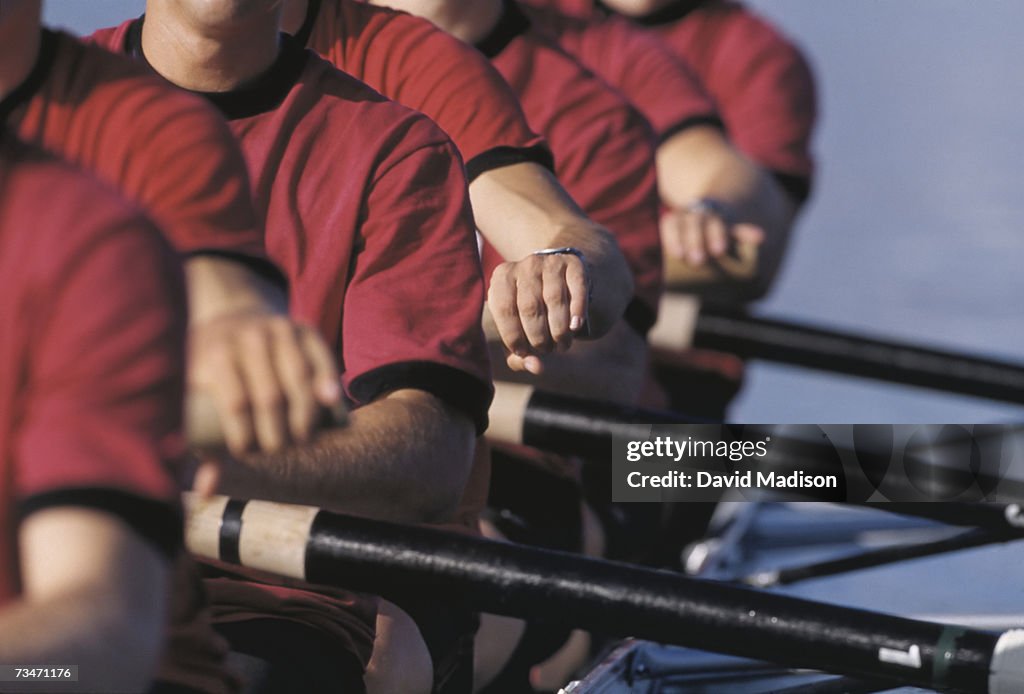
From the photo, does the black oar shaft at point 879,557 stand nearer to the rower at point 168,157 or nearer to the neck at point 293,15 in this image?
the neck at point 293,15

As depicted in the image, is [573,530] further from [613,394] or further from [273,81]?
[273,81]

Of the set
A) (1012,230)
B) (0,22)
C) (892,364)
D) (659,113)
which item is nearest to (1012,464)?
(892,364)

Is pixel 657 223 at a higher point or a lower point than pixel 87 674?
lower

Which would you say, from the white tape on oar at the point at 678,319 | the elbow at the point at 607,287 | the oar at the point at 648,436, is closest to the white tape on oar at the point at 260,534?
the elbow at the point at 607,287

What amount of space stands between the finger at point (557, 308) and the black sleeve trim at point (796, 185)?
1487 mm

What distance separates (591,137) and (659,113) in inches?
21.3

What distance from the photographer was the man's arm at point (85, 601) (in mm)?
542

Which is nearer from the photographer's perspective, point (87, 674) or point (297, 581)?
point (87, 674)

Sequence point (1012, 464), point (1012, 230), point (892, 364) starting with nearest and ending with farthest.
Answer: point (1012, 464) → point (892, 364) → point (1012, 230)

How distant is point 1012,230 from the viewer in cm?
612

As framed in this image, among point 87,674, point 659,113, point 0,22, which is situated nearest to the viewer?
point 87,674

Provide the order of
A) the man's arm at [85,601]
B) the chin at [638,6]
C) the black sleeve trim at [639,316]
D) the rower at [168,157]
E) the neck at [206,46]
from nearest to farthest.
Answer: the man's arm at [85,601] → the rower at [168,157] → the neck at [206,46] → the black sleeve trim at [639,316] → the chin at [638,6]

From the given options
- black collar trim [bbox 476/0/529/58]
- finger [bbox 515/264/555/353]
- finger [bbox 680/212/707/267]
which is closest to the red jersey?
finger [bbox 515/264/555/353]

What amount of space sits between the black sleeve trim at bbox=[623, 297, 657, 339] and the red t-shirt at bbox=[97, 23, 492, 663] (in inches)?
22.8
